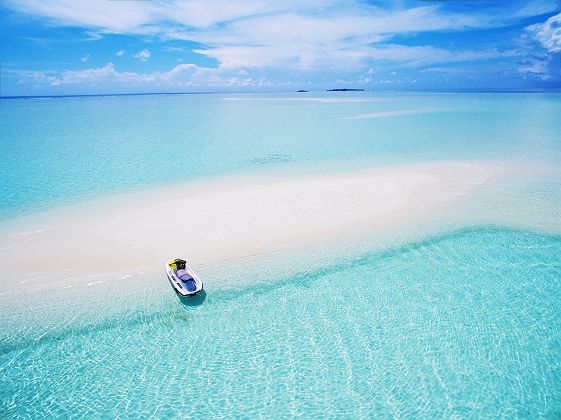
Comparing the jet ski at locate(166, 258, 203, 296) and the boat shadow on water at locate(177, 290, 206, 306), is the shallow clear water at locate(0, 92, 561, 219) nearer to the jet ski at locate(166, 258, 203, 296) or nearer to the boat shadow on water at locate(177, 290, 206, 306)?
the jet ski at locate(166, 258, 203, 296)

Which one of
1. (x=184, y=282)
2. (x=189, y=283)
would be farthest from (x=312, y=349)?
(x=184, y=282)

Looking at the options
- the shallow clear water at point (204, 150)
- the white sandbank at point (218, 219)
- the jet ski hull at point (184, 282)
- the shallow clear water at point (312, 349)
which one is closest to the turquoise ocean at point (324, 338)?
the shallow clear water at point (312, 349)

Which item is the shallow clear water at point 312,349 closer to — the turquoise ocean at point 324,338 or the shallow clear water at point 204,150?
the turquoise ocean at point 324,338

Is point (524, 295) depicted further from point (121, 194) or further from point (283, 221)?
point (121, 194)

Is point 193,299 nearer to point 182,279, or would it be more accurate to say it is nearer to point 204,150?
point 182,279

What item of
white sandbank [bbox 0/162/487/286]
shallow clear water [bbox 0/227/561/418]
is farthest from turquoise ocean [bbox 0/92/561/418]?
white sandbank [bbox 0/162/487/286]

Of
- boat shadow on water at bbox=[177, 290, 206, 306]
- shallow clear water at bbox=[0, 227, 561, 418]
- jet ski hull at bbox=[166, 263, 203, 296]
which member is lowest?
shallow clear water at bbox=[0, 227, 561, 418]
